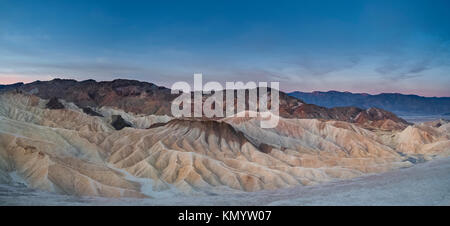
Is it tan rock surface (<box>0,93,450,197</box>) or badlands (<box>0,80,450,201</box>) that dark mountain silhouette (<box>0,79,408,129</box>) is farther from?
tan rock surface (<box>0,93,450,197</box>)

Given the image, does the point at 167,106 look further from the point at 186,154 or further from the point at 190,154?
the point at 190,154

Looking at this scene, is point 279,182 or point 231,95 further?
point 231,95

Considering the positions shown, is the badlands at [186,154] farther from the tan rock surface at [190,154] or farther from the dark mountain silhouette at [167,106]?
the dark mountain silhouette at [167,106]

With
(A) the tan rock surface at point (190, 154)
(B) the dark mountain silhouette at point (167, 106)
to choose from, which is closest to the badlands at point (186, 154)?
(A) the tan rock surface at point (190, 154)

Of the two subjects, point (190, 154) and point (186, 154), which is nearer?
point (190, 154)

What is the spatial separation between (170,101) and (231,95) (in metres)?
33.3

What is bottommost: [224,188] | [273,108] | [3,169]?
[224,188]

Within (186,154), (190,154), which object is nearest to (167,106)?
(186,154)

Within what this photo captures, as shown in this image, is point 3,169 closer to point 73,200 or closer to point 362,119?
point 73,200

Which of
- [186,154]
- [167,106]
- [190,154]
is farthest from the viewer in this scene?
[167,106]

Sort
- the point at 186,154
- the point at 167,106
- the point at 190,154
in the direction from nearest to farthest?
the point at 190,154 < the point at 186,154 < the point at 167,106

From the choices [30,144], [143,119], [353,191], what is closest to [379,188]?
[353,191]

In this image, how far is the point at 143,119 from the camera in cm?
14325

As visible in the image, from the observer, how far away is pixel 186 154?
6156 centimetres
